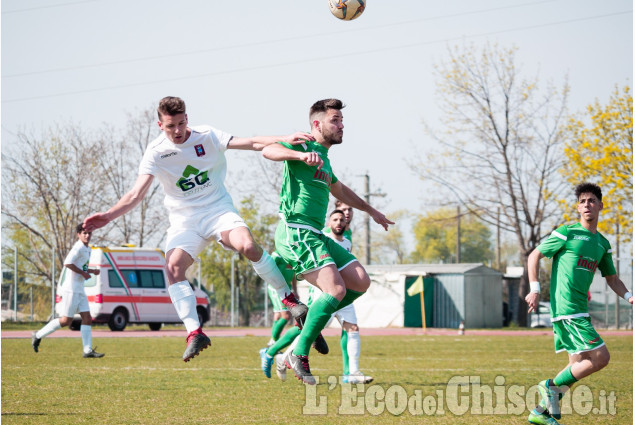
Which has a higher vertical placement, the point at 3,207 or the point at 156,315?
the point at 3,207

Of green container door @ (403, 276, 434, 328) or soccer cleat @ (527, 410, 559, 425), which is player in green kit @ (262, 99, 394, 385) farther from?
green container door @ (403, 276, 434, 328)

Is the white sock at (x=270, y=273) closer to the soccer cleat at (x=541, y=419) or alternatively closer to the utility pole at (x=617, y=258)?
the soccer cleat at (x=541, y=419)

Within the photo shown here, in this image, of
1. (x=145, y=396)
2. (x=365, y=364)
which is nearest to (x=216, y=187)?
(x=145, y=396)

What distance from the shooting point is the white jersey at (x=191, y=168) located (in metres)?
7.63

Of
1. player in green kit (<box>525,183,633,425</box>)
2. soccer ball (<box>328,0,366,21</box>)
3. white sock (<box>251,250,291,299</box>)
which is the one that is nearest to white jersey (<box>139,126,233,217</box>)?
white sock (<box>251,250,291,299</box>)

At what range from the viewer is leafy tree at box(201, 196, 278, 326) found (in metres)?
49.3

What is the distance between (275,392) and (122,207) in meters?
3.73

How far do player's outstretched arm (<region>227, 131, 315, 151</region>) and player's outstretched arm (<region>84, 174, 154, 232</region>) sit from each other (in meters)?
0.83

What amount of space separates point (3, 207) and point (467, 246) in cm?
7828

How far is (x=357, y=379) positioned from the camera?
11.0 meters

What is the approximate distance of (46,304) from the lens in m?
37.7

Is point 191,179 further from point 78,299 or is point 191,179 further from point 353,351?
point 78,299

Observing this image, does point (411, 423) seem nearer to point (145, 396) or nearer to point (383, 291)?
point (145, 396)

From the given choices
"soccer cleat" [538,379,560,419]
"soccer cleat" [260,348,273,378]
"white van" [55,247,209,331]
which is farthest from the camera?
"white van" [55,247,209,331]
